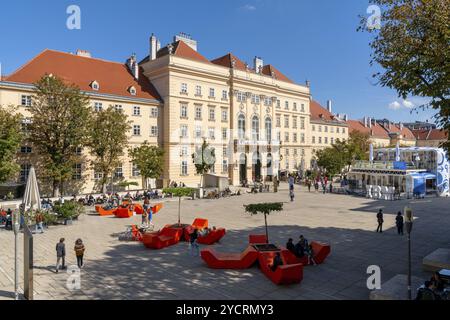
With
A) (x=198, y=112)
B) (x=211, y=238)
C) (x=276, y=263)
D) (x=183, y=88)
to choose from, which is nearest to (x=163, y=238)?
(x=211, y=238)

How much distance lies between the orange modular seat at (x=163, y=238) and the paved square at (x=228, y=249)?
1.43 ft

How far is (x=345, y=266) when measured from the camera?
1434 centimetres

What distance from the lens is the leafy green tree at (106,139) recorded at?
36.7 meters

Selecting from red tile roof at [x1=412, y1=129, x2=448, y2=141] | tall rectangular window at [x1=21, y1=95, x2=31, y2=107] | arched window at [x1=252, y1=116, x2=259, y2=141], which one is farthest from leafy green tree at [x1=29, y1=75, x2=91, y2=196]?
red tile roof at [x1=412, y1=129, x2=448, y2=141]

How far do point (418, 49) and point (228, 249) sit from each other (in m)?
12.1

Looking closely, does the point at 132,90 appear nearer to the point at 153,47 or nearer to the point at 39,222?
the point at 153,47

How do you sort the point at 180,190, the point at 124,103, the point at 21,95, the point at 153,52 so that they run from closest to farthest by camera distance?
the point at 180,190 < the point at 21,95 < the point at 124,103 < the point at 153,52

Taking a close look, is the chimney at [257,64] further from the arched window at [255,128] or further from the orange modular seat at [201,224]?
the orange modular seat at [201,224]

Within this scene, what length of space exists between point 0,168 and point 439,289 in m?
30.4

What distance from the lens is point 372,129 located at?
99750 mm

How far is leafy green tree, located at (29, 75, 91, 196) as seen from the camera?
33344 mm

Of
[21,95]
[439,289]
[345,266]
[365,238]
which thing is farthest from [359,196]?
[21,95]

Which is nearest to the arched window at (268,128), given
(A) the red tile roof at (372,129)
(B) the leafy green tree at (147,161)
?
(B) the leafy green tree at (147,161)
